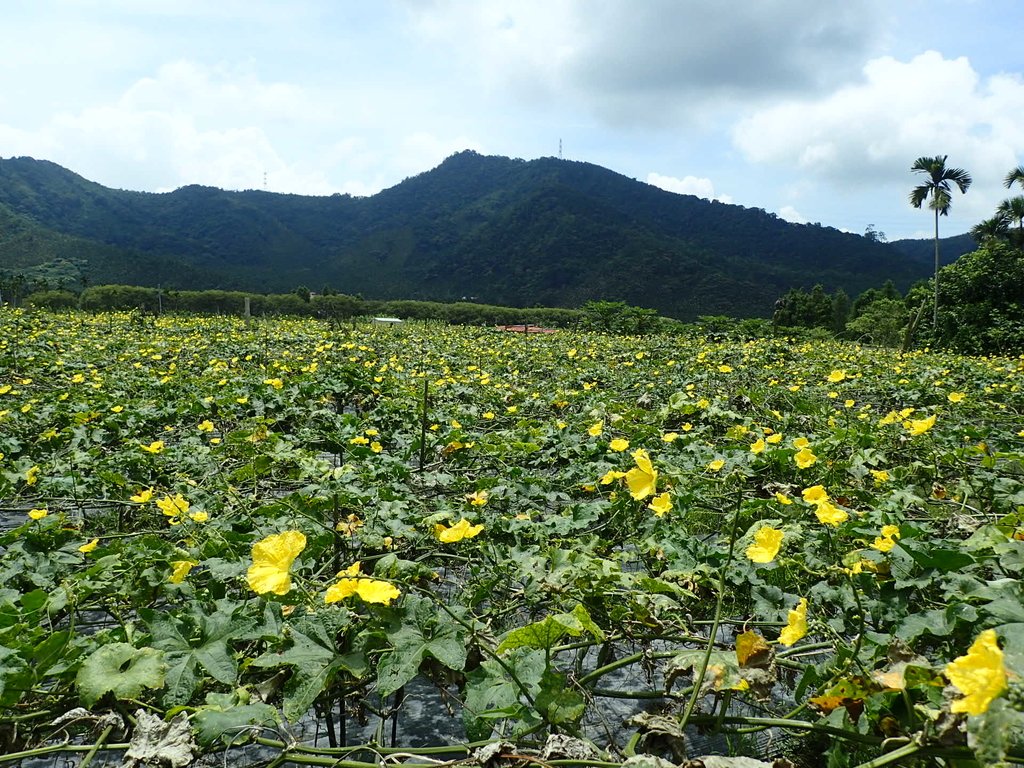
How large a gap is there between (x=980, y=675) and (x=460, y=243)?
292ft

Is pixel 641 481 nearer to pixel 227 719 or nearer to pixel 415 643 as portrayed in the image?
pixel 415 643

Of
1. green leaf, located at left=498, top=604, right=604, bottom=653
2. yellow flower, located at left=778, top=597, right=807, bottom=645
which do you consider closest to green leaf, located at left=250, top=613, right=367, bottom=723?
green leaf, located at left=498, top=604, right=604, bottom=653

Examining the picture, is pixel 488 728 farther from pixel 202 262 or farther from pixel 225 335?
pixel 202 262

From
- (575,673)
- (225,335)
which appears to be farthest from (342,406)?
(225,335)

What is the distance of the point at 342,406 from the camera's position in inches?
167

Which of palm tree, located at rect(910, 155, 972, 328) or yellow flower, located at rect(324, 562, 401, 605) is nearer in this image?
yellow flower, located at rect(324, 562, 401, 605)

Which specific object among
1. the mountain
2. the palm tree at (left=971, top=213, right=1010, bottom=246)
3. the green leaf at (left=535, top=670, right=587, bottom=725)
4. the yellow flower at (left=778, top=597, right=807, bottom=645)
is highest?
the mountain

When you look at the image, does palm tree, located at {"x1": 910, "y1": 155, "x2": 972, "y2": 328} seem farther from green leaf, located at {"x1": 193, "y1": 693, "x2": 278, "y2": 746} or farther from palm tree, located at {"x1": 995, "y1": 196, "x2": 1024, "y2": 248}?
green leaf, located at {"x1": 193, "y1": 693, "x2": 278, "y2": 746}

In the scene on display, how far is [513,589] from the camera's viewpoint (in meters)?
1.63

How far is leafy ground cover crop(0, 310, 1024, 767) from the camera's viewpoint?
910mm

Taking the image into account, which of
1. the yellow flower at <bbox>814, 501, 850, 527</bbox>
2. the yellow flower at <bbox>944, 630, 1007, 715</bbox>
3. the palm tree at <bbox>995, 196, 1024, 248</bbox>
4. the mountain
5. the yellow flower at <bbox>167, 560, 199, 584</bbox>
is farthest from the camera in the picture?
the mountain

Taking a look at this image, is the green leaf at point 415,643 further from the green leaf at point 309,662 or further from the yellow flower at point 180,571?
the yellow flower at point 180,571

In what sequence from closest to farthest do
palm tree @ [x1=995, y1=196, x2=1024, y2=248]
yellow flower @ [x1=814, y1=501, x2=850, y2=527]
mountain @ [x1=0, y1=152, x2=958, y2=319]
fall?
yellow flower @ [x1=814, y1=501, x2=850, y2=527]
palm tree @ [x1=995, y1=196, x2=1024, y2=248]
mountain @ [x1=0, y1=152, x2=958, y2=319]

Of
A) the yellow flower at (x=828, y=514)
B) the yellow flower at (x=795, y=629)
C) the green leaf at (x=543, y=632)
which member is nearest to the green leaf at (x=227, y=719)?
the green leaf at (x=543, y=632)
